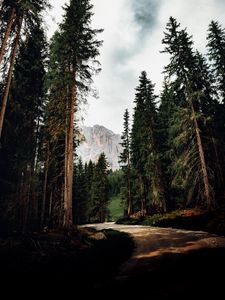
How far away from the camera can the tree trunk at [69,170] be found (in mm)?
14328

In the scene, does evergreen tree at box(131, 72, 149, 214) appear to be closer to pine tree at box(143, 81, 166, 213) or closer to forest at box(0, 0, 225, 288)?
pine tree at box(143, 81, 166, 213)

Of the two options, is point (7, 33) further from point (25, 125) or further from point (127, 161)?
point (127, 161)

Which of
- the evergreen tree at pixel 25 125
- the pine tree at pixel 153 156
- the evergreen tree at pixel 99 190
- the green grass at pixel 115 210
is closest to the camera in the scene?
the evergreen tree at pixel 25 125

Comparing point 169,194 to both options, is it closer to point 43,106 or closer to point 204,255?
point 43,106

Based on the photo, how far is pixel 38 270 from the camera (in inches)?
290

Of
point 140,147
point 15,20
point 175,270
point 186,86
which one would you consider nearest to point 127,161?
point 140,147

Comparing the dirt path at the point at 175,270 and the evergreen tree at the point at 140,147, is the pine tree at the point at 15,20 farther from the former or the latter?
the evergreen tree at the point at 140,147

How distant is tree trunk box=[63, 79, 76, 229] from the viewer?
14.3 meters

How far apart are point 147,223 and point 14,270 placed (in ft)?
67.8

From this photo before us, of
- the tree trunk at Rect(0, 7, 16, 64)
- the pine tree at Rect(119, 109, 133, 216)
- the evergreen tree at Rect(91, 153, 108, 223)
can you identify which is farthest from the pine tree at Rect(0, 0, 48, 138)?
the evergreen tree at Rect(91, 153, 108, 223)

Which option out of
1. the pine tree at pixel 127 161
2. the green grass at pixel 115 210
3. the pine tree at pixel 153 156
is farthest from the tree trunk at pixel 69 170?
the green grass at pixel 115 210

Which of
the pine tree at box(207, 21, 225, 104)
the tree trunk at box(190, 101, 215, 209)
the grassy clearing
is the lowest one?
the grassy clearing

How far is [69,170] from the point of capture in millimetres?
15820

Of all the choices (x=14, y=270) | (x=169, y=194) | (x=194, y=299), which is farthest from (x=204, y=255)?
(x=169, y=194)
